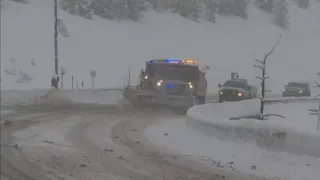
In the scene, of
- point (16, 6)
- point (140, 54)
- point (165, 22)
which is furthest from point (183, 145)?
point (165, 22)

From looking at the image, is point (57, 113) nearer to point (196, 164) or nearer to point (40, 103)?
point (40, 103)

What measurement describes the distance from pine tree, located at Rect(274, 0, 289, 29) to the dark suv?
12018 millimetres

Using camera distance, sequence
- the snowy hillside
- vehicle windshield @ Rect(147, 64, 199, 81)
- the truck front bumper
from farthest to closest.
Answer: the snowy hillside
the truck front bumper
vehicle windshield @ Rect(147, 64, 199, 81)

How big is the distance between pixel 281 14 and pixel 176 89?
117 feet

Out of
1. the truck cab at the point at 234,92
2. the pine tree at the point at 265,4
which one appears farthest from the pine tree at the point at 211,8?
the truck cab at the point at 234,92

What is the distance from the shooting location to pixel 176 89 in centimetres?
2031

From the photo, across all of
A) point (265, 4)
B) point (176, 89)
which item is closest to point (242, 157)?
point (176, 89)

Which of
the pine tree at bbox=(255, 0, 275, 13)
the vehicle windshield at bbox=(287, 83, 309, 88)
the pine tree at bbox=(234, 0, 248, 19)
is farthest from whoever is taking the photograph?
the pine tree at bbox=(255, 0, 275, 13)

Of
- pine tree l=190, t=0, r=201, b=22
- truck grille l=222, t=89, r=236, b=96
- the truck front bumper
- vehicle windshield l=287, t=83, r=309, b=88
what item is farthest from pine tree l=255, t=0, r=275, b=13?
the truck front bumper

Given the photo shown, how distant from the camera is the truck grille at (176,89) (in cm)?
2020

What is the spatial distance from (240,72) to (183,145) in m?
42.1

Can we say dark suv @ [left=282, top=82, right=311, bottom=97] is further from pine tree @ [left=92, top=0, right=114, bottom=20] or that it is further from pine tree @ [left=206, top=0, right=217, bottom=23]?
pine tree @ [left=92, top=0, right=114, bottom=20]

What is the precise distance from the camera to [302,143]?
1012 centimetres

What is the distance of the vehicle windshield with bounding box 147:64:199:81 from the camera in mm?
20531
